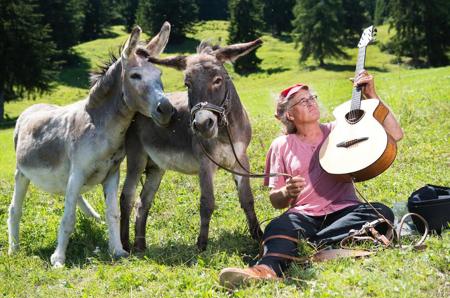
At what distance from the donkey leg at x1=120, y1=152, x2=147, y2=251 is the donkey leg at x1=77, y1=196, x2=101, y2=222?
1.62 metres

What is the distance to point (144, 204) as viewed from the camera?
298 inches

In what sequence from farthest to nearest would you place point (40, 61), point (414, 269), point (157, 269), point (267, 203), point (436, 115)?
point (40, 61)
point (436, 115)
point (267, 203)
point (157, 269)
point (414, 269)

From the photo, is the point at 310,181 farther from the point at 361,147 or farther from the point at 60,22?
the point at 60,22

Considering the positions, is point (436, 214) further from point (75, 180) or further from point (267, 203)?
point (75, 180)

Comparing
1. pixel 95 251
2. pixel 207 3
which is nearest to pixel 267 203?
pixel 95 251

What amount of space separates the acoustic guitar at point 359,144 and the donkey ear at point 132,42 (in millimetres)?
2657

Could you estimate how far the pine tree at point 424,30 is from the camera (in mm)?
55625

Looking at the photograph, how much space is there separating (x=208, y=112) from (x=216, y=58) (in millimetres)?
890

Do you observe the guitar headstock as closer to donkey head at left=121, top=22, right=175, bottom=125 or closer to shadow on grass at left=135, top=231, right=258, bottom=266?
donkey head at left=121, top=22, right=175, bottom=125

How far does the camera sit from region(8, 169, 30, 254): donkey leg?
8000mm

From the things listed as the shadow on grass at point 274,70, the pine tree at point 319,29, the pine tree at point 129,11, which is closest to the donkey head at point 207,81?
the shadow on grass at point 274,70

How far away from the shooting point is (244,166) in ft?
21.9

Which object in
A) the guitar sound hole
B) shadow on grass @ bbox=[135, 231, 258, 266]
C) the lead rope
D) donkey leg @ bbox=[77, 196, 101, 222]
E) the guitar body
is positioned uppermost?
the guitar sound hole

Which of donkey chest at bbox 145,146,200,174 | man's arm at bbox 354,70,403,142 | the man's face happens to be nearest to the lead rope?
man's arm at bbox 354,70,403,142
